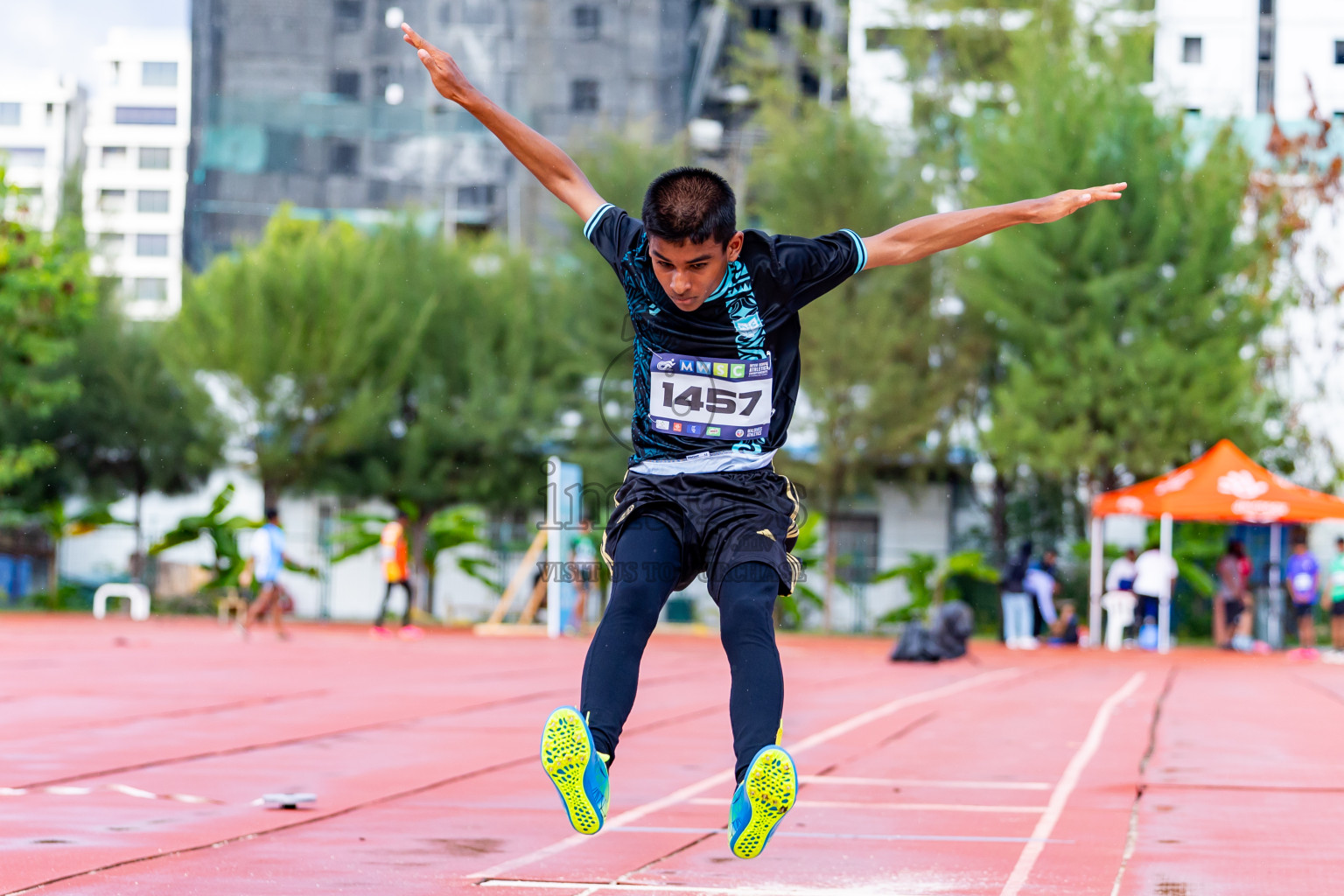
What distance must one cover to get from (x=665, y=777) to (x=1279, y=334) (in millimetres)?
28424

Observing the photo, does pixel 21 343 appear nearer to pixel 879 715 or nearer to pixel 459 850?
pixel 879 715

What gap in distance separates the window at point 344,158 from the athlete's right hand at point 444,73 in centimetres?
5304

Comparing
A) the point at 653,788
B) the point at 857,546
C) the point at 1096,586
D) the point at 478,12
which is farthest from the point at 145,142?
the point at 653,788

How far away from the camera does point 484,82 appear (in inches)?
2114

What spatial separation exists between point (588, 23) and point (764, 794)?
52.7m

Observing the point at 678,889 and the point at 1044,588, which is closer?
the point at 678,889

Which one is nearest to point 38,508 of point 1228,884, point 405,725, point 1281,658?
point 1281,658

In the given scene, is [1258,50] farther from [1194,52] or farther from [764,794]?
[764,794]

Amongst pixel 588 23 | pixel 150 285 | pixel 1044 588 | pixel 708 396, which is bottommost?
pixel 1044 588

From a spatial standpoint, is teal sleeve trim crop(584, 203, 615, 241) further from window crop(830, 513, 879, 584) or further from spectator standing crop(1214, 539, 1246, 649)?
window crop(830, 513, 879, 584)

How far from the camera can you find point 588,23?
54531 mm

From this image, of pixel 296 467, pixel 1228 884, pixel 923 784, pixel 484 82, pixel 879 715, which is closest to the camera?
pixel 1228 884

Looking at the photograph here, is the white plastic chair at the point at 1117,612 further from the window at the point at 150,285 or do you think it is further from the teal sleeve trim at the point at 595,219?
the window at the point at 150,285

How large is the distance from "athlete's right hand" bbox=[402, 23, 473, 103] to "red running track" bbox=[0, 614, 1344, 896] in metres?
2.23
